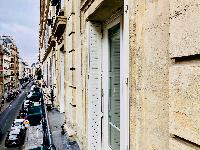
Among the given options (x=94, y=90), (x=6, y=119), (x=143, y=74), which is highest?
(x=143, y=74)

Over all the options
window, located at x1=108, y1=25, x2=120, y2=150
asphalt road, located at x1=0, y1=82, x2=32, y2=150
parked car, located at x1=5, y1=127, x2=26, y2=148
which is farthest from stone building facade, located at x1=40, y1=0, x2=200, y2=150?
asphalt road, located at x1=0, y1=82, x2=32, y2=150

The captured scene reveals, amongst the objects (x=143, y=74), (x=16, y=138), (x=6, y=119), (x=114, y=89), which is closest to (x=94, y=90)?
(x=114, y=89)

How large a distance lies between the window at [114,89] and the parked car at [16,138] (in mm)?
22295

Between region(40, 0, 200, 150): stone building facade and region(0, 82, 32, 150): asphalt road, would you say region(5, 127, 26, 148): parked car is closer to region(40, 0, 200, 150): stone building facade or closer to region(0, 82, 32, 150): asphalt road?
region(0, 82, 32, 150): asphalt road

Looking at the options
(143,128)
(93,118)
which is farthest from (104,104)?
(143,128)

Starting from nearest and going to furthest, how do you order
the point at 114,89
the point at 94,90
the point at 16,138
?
the point at 114,89, the point at 94,90, the point at 16,138

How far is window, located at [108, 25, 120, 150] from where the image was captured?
135 inches

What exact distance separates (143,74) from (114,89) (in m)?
1.55

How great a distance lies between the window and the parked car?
22.3 metres

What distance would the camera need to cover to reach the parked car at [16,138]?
24438 mm

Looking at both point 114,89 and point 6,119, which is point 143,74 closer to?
point 114,89

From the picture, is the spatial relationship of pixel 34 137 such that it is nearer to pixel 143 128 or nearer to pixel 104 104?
pixel 104 104

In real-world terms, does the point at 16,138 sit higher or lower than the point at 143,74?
lower

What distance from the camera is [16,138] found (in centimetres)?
2442
